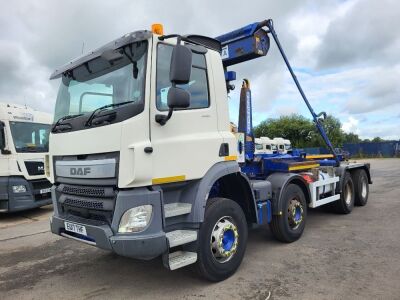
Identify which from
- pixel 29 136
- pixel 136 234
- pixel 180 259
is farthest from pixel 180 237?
pixel 29 136

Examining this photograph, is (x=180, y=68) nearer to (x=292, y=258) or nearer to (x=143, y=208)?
(x=143, y=208)

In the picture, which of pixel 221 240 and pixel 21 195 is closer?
pixel 221 240

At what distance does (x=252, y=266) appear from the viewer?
4754 mm

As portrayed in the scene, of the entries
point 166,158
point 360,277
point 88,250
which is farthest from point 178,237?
point 88,250

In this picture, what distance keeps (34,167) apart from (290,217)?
7023mm

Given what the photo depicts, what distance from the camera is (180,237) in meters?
3.83

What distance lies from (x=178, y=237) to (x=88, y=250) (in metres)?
2.59

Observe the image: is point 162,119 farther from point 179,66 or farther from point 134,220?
point 134,220

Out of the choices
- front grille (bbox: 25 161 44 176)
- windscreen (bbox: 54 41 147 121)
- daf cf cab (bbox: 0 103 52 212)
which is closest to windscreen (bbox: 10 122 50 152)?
daf cf cab (bbox: 0 103 52 212)

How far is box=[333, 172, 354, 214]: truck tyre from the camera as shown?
25.8ft

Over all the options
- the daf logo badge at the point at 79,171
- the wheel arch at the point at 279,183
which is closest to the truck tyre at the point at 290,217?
A: the wheel arch at the point at 279,183

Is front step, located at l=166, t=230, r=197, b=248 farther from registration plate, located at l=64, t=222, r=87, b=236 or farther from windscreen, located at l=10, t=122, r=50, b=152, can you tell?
windscreen, located at l=10, t=122, r=50, b=152

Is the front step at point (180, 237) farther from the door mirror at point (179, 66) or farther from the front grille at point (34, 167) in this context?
the front grille at point (34, 167)

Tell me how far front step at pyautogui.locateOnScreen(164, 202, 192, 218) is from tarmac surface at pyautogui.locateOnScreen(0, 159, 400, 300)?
2.43ft
